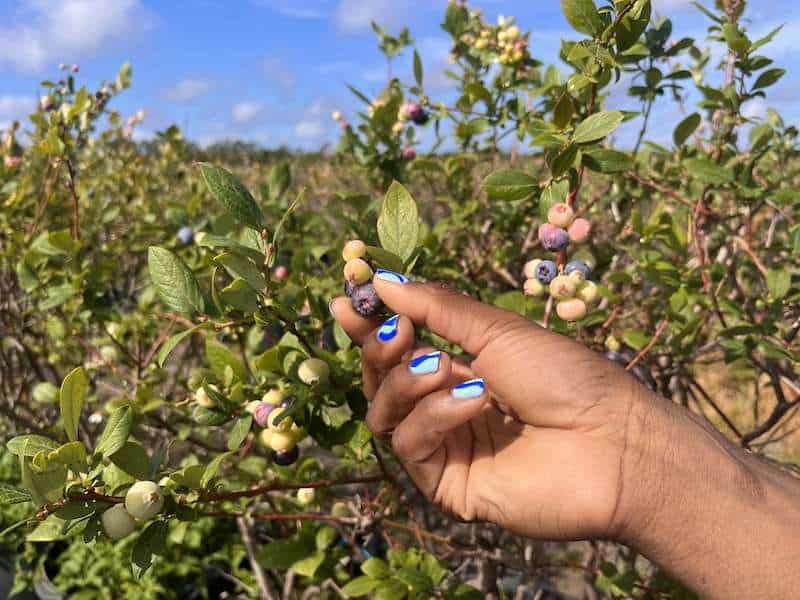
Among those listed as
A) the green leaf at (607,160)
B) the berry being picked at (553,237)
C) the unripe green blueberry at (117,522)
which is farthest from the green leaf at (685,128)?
the unripe green blueberry at (117,522)

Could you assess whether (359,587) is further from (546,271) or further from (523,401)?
(546,271)

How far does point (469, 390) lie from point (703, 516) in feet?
1.24

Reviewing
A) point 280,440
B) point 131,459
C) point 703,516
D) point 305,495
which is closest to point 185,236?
point 305,495

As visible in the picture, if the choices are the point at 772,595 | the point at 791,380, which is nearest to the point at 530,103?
the point at 791,380

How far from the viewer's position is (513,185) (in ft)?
3.81

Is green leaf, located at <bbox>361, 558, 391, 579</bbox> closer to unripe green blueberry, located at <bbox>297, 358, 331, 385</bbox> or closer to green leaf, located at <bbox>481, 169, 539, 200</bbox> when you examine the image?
unripe green blueberry, located at <bbox>297, 358, 331, 385</bbox>

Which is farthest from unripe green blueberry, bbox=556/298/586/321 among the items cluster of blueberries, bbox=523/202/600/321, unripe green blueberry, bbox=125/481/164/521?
unripe green blueberry, bbox=125/481/164/521

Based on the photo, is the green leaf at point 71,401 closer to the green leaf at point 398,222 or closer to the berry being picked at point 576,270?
the green leaf at point 398,222

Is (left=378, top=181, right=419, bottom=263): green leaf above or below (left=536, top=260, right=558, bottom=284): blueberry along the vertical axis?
above

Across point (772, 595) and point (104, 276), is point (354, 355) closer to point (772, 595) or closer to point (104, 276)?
point (772, 595)

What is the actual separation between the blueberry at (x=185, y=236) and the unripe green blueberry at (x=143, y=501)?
1.15m

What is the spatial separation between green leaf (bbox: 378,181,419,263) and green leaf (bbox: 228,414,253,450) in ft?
1.34

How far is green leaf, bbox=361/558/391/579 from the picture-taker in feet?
4.90

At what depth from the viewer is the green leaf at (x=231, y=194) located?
82 centimetres
